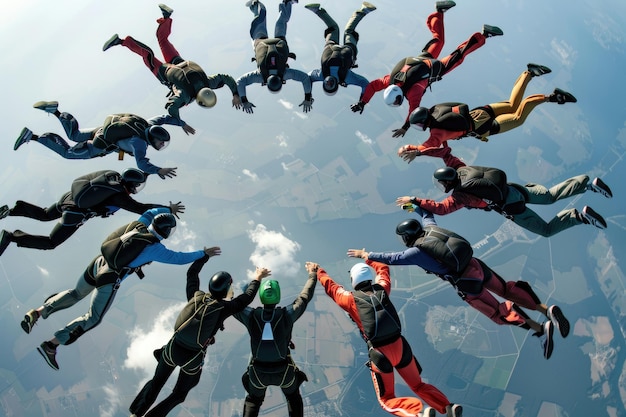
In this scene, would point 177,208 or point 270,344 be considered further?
point 177,208

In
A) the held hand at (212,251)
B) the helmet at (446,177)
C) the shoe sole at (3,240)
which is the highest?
the helmet at (446,177)

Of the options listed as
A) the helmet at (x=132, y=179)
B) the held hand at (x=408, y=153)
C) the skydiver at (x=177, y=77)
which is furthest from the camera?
the skydiver at (x=177, y=77)

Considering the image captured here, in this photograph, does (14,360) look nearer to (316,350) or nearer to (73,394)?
(73,394)

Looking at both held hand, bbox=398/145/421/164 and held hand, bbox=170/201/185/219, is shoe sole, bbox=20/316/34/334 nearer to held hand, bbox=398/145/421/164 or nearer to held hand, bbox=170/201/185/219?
held hand, bbox=170/201/185/219

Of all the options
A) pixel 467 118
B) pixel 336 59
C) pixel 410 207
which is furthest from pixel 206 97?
pixel 467 118

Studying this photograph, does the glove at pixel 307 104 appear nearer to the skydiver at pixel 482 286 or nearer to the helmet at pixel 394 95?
the helmet at pixel 394 95

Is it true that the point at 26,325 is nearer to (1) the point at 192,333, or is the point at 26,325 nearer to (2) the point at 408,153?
(1) the point at 192,333

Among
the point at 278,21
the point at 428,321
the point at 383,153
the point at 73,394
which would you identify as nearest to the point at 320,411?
the point at 428,321

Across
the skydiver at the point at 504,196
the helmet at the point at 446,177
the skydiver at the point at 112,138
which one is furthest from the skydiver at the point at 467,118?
the skydiver at the point at 112,138
